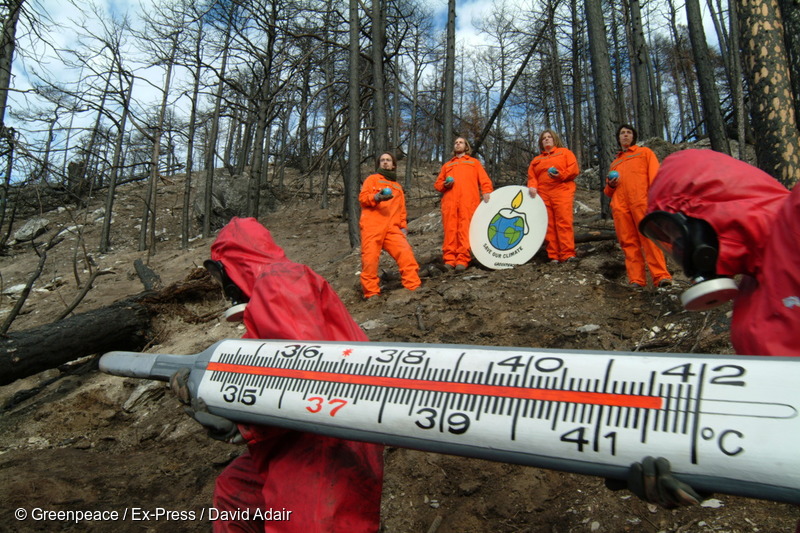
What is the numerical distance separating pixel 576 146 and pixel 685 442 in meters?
20.2

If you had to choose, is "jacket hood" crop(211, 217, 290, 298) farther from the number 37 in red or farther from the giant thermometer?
the number 37 in red

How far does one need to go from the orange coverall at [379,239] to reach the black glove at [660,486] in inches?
210

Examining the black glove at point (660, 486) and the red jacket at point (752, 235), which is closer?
the black glove at point (660, 486)

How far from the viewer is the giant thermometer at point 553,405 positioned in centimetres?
97

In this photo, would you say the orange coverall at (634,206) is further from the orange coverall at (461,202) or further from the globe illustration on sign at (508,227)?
the orange coverall at (461,202)

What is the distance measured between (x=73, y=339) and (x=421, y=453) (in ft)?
14.7

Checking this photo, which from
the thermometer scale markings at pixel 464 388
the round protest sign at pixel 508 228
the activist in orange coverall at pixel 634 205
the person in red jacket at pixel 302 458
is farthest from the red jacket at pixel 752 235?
the round protest sign at pixel 508 228

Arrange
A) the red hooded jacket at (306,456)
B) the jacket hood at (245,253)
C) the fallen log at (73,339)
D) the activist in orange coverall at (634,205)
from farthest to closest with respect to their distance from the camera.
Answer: the activist in orange coverall at (634,205), the fallen log at (73,339), the jacket hood at (245,253), the red hooded jacket at (306,456)

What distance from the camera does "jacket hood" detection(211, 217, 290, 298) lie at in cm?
236

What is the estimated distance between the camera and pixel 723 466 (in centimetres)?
98

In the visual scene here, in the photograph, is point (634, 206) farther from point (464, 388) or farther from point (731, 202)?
point (464, 388)

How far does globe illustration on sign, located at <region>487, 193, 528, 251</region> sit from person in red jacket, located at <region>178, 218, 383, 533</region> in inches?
177

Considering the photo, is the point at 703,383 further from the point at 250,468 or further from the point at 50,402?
the point at 50,402

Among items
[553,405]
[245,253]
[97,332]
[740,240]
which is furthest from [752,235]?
[97,332]
